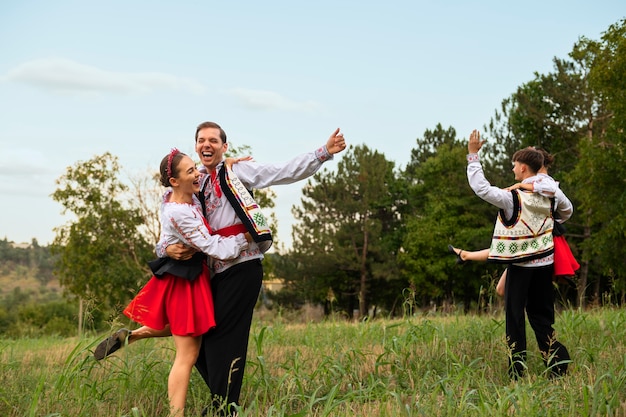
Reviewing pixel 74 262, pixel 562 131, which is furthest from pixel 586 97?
pixel 74 262

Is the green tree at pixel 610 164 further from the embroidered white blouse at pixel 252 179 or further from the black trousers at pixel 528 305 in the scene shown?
the embroidered white blouse at pixel 252 179

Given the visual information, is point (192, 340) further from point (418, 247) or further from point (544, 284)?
point (418, 247)

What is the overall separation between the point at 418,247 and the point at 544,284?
106ft

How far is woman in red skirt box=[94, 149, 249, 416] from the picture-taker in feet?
12.9

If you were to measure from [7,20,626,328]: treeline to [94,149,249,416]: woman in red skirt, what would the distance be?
18.7 metres

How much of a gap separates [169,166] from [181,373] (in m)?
1.23

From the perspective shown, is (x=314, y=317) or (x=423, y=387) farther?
(x=314, y=317)

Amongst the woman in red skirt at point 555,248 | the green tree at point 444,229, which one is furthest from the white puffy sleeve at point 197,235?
the green tree at point 444,229

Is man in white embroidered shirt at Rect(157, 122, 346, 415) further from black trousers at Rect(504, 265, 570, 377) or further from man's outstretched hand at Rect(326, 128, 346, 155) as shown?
black trousers at Rect(504, 265, 570, 377)

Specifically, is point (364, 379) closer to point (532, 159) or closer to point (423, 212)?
point (532, 159)

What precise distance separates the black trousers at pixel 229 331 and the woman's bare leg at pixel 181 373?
0.28 ft

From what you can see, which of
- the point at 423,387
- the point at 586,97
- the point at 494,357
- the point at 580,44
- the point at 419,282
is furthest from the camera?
the point at 419,282

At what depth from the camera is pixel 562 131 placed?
31.5 meters

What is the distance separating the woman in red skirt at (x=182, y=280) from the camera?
12.9 feet
